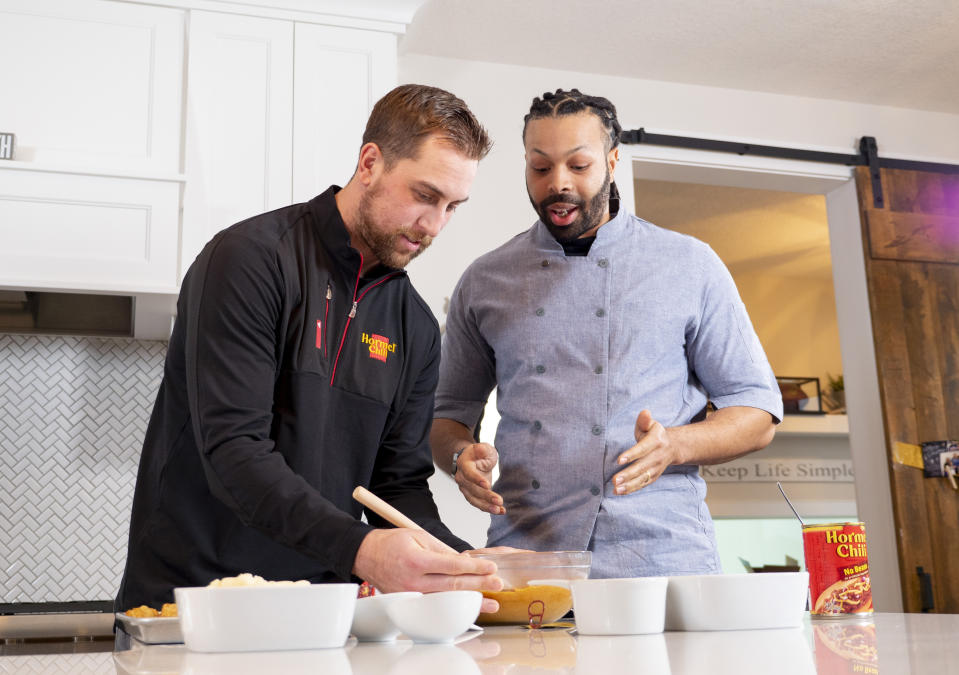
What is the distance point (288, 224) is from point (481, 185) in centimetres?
185

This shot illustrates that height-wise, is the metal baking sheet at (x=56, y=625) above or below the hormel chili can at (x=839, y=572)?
below

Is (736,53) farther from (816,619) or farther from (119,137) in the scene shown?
(816,619)

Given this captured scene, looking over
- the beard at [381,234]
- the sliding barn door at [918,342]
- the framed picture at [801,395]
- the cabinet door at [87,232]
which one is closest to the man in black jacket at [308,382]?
the beard at [381,234]

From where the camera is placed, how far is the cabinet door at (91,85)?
8.30 ft

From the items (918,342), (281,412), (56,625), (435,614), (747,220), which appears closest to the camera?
(435,614)

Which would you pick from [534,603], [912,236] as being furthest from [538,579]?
[912,236]

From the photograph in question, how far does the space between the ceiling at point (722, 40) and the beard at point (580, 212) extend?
1.46 m

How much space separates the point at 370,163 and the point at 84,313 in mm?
1365

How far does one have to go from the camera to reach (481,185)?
10.9 feet

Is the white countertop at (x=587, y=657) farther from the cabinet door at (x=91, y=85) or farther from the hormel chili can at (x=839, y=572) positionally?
the cabinet door at (x=91, y=85)

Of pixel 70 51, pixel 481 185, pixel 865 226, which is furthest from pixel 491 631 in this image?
pixel 865 226

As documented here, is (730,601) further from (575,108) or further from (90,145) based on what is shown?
(90,145)

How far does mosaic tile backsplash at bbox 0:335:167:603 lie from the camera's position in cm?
262

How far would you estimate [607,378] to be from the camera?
1.72 metres
